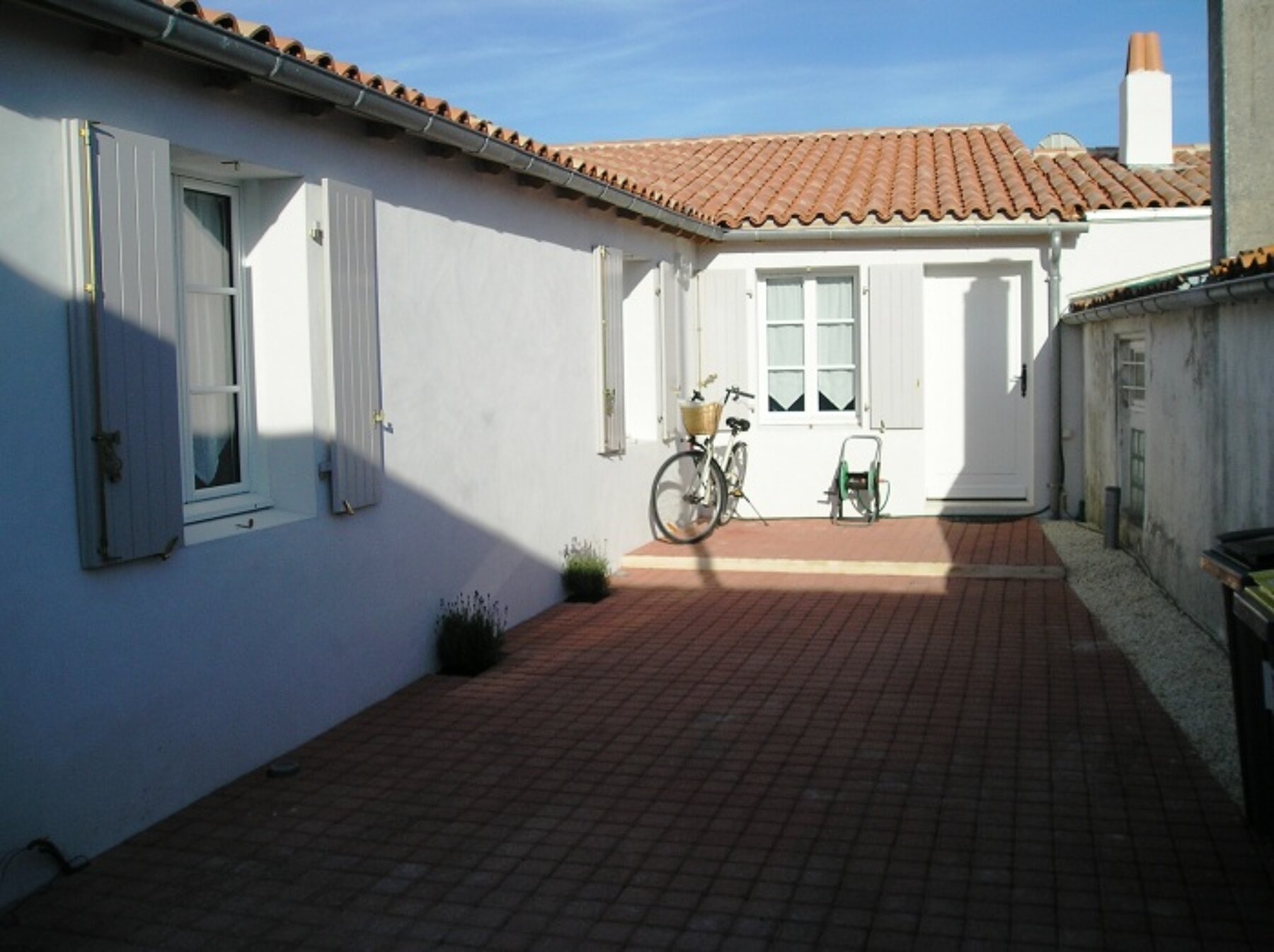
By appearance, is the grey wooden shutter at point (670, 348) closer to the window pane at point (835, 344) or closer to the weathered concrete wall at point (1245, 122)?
the window pane at point (835, 344)

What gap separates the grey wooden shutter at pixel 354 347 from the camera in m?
6.68

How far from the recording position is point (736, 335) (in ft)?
46.4

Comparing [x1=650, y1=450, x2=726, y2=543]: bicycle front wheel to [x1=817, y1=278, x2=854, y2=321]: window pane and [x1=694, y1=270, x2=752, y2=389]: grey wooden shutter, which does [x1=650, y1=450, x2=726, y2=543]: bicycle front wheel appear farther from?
[x1=817, y1=278, x2=854, y2=321]: window pane

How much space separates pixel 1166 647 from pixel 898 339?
6240mm

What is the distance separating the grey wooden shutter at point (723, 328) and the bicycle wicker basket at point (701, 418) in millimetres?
1602

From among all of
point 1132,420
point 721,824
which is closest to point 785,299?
point 1132,420

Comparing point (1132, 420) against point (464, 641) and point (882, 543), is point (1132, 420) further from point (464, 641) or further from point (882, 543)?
point (464, 641)

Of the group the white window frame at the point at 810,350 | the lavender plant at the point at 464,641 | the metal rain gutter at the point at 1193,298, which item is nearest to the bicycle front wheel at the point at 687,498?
the white window frame at the point at 810,350

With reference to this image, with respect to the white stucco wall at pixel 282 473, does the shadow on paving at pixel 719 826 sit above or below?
below

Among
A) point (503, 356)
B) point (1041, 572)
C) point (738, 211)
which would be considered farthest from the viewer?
point (738, 211)

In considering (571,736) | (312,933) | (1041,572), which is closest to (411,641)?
(571,736)

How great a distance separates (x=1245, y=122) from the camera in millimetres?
9055

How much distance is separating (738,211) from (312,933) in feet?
34.9

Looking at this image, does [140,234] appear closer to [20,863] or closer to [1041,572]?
[20,863]
